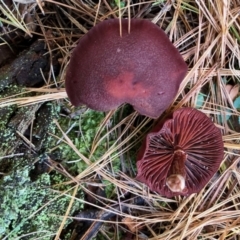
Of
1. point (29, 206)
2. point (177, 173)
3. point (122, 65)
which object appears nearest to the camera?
point (122, 65)

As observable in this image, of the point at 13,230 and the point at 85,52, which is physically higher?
the point at 85,52

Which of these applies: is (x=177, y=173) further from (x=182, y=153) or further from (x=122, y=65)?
(x=122, y=65)

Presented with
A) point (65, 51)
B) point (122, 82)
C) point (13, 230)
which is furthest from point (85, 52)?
point (13, 230)

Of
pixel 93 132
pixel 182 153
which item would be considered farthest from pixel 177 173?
pixel 93 132

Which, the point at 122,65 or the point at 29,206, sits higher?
the point at 122,65

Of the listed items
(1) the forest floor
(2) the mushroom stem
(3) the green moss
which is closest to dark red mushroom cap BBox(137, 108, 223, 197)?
(2) the mushroom stem

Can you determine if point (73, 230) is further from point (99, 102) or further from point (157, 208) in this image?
point (99, 102)

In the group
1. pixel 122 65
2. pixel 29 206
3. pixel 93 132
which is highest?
pixel 122 65
